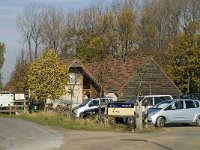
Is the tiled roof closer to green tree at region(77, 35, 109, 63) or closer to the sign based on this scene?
green tree at region(77, 35, 109, 63)

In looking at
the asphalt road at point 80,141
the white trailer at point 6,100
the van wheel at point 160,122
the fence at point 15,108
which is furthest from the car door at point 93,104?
the asphalt road at point 80,141

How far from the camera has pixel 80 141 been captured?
20812 millimetres

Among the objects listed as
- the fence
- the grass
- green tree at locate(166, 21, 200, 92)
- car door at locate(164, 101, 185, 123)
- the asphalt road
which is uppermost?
green tree at locate(166, 21, 200, 92)

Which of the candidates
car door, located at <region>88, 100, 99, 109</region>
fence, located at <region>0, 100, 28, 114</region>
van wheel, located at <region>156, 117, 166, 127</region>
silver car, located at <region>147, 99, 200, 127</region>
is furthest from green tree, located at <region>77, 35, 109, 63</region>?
van wheel, located at <region>156, 117, 166, 127</region>

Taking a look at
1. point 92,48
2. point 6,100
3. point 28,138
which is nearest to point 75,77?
point 6,100

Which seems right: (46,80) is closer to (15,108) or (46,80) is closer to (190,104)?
(15,108)

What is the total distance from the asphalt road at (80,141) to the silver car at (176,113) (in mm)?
4792

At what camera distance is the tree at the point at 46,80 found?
142 feet

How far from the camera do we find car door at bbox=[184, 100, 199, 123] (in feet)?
100

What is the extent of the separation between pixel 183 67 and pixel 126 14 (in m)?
14.9

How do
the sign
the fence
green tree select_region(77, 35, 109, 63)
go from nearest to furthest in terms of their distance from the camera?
the sign
the fence
green tree select_region(77, 35, 109, 63)

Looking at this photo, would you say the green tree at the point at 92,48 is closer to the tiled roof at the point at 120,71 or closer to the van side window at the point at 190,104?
the tiled roof at the point at 120,71

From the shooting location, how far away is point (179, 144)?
19.2m

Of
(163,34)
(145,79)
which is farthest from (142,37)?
(145,79)
